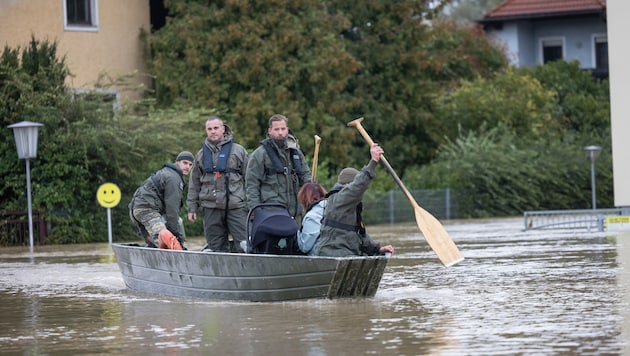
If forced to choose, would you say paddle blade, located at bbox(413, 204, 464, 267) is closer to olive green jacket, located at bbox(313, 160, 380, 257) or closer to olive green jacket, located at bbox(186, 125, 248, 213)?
olive green jacket, located at bbox(313, 160, 380, 257)

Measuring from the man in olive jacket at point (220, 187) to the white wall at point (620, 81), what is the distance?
15.7m

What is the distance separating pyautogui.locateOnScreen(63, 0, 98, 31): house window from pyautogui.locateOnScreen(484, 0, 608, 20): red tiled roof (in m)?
33.5

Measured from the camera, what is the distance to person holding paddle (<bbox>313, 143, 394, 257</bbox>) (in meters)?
13.7

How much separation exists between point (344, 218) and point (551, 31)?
55923 millimetres

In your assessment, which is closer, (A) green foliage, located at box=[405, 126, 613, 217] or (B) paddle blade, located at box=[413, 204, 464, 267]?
(B) paddle blade, located at box=[413, 204, 464, 267]

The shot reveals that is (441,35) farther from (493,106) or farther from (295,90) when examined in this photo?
(295,90)

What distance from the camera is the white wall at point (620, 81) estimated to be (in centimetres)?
3002

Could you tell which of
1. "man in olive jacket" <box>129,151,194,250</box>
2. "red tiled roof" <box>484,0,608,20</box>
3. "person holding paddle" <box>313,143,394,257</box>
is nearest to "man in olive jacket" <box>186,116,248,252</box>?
"man in olive jacket" <box>129,151,194,250</box>

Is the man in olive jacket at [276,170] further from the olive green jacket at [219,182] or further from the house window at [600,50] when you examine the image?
the house window at [600,50]

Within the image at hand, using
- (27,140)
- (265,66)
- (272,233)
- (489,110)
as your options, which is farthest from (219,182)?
(489,110)

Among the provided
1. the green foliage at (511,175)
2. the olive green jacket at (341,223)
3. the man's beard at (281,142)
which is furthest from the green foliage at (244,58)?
the olive green jacket at (341,223)

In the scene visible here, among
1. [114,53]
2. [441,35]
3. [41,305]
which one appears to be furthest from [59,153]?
[441,35]

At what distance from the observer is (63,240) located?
3106cm

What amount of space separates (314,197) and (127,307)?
224 centimetres
